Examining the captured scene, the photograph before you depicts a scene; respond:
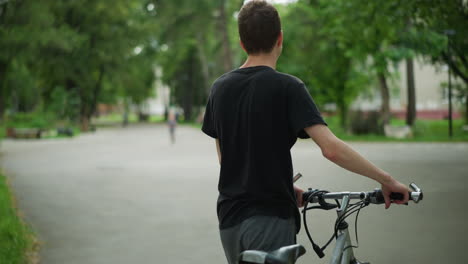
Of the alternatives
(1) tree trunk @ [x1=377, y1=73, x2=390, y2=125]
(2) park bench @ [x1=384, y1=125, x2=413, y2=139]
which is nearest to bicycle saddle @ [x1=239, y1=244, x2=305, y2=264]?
(2) park bench @ [x1=384, y1=125, x2=413, y2=139]

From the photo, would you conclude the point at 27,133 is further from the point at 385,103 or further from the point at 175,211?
the point at 175,211

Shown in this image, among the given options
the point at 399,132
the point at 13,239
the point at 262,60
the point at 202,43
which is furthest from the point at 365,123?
the point at 202,43

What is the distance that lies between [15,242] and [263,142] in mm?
4720

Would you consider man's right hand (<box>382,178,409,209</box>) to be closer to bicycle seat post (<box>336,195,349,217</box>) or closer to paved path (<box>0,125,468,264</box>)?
bicycle seat post (<box>336,195,349,217</box>)

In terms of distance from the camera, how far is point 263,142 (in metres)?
2.50

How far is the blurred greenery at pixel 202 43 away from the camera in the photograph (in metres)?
17.9

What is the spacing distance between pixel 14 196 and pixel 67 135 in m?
24.1

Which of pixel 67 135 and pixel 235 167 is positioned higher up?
pixel 235 167

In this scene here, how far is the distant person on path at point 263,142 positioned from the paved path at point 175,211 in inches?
146

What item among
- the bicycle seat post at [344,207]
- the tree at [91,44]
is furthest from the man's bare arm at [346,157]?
the tree at [91,44]

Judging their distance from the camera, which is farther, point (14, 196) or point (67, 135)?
point (67, 135)

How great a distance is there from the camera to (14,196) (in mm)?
10898

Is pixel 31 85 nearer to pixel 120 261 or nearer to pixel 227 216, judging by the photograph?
pixel 120 261

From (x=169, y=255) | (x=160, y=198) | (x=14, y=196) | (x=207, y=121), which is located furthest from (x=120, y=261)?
(x=14, y=196)
